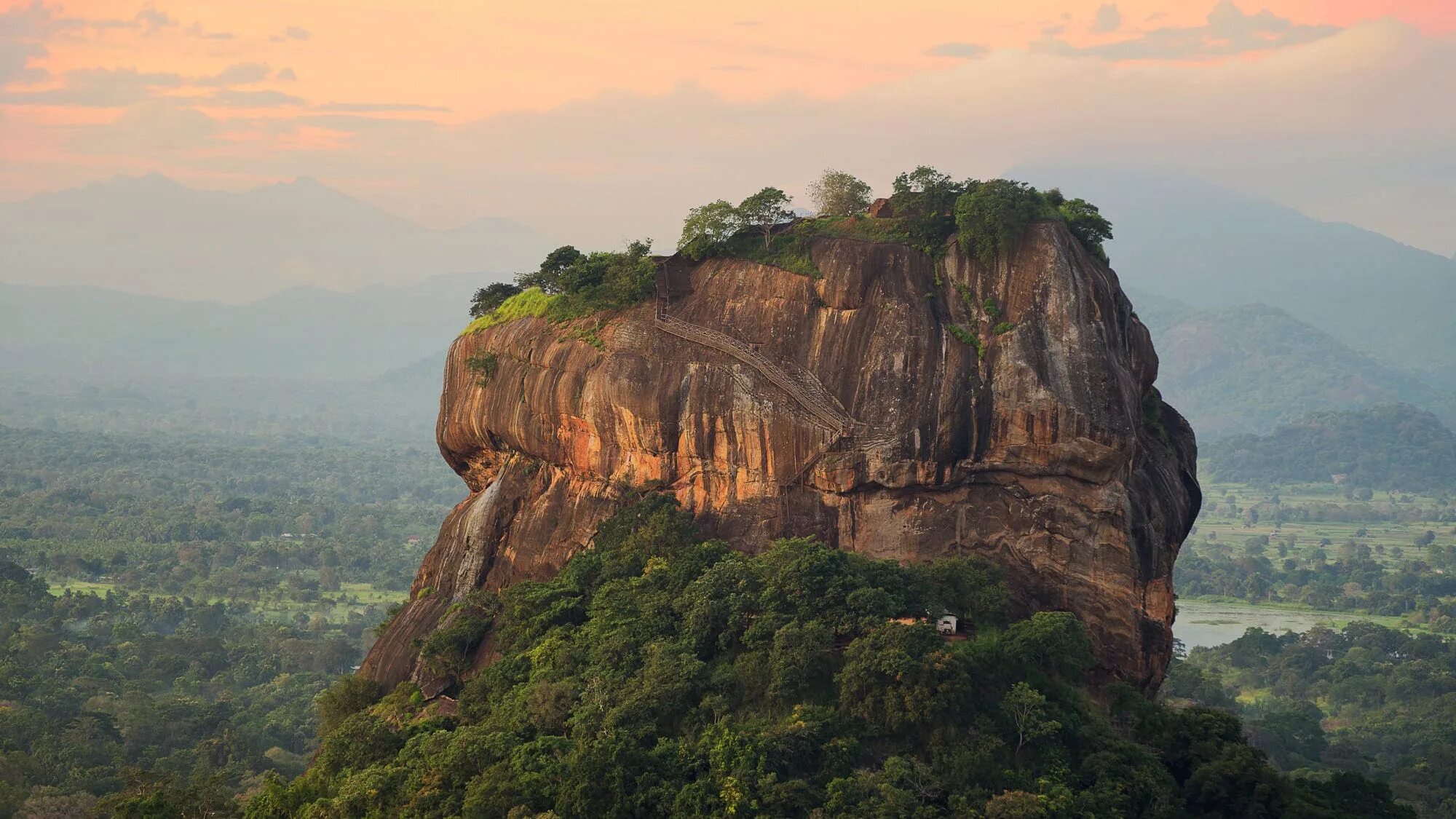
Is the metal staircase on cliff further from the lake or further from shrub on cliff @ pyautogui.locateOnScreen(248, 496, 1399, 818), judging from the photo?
the lake

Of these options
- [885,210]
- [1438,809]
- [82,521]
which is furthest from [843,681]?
[82,521]

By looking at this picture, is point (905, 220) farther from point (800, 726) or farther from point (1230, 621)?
point (1230, 621)

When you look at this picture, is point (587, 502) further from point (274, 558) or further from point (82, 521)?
point (82, 521)

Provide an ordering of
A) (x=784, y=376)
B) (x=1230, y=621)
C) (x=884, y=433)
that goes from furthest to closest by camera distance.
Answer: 1. (x=1230, y=621)
2. (x=784, y=376)
3. (x=884, y=433)

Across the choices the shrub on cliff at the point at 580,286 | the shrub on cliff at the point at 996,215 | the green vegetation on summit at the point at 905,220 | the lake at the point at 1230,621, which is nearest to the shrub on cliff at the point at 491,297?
the shrub on cliff at the point at 580,286

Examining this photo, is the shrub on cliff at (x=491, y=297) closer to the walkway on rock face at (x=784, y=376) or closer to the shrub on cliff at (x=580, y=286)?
the shrub on cliff at (x=580, y=286)

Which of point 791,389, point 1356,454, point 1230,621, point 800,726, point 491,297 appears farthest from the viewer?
point 1356,454

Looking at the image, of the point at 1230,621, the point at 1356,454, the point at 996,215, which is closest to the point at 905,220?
the point at 996,215
